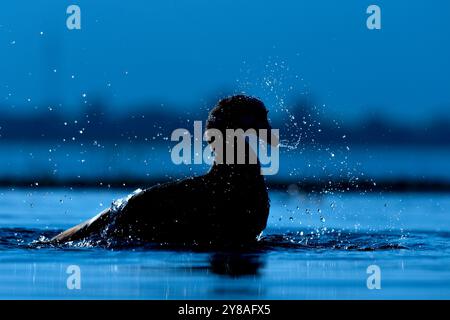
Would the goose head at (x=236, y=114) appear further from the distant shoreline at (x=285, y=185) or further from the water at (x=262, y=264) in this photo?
the distant shoreline at (x=285, y=185)

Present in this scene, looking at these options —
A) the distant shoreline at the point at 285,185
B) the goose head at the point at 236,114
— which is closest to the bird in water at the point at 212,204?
the goose head at the point at 236,114

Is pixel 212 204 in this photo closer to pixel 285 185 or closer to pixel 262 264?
pixel 262 264

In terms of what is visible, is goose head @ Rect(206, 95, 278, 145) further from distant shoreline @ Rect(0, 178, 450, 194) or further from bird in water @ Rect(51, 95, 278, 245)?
distant shoreline @ Rect(0, 178, 450, 194)

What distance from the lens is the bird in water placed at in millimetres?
10828

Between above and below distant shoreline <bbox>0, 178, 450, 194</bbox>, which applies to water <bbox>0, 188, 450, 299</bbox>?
below

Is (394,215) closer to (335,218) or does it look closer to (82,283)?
(335,218)

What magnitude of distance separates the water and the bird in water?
28 cm

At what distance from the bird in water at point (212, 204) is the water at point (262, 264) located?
0.28 meters

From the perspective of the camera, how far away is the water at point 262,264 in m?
8.35

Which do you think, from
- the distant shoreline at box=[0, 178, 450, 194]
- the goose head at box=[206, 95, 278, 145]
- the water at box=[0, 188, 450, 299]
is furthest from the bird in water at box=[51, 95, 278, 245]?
A: the distant shoreline at box=[0, 178, 450, 194]

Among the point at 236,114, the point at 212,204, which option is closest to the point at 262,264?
the point at 212,204

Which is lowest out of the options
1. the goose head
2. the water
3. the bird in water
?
the water
